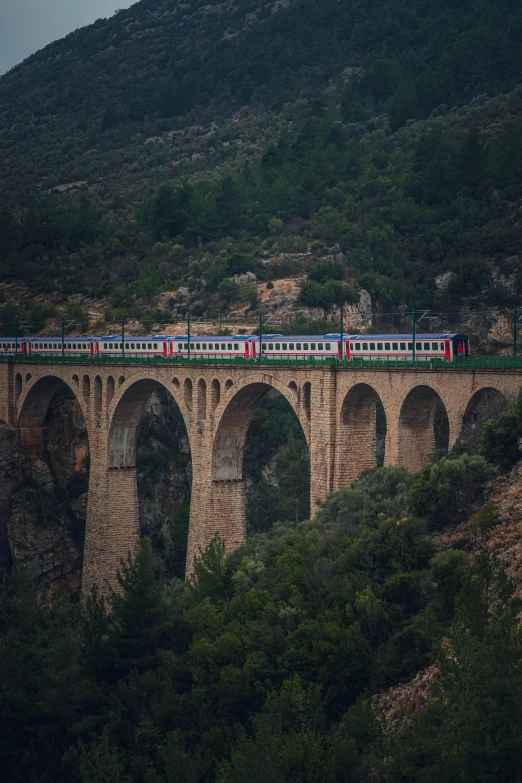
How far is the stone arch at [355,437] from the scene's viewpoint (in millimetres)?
48250

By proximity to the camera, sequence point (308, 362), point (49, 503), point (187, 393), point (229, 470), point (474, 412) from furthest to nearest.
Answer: point (49, 503)
point (187, 393)
point (229, 470)
point (308, 362)
point (474, 412)

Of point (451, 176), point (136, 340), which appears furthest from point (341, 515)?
point (451, 176)

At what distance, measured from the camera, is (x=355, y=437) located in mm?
48656

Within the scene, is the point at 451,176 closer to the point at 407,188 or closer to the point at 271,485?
the point at 407,188

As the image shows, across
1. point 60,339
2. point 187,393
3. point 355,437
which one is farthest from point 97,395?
point 355,437

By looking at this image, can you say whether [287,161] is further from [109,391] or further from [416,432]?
[416,432]

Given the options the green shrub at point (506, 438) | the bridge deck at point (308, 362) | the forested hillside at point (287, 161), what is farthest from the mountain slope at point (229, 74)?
the green shrub at point (506, 438)

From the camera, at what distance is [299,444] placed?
7569 cm

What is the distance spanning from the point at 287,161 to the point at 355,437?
54.6 m

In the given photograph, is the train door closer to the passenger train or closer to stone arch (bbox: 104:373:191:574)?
the passenger train

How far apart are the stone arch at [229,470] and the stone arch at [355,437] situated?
720 centimetres

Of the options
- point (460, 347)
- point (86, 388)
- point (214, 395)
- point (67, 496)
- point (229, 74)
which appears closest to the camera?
point (460, 347)

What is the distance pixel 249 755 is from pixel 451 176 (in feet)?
195

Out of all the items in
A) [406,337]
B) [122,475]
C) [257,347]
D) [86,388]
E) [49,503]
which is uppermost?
[257,347]
